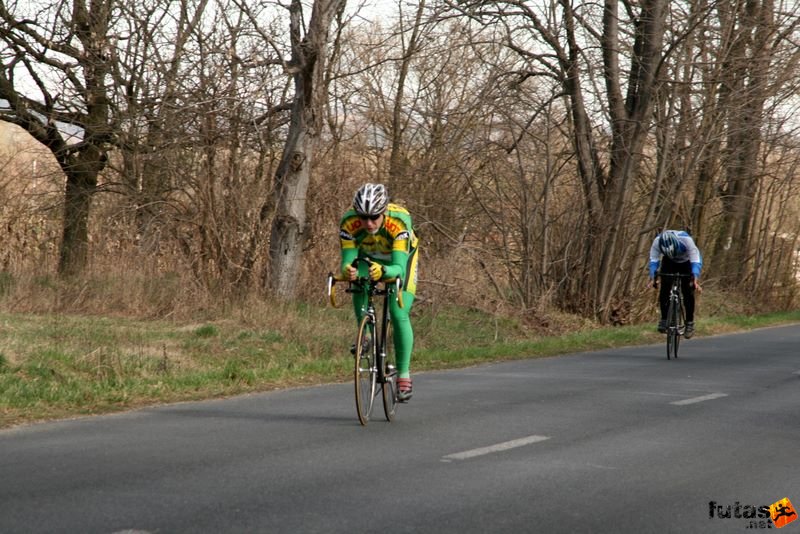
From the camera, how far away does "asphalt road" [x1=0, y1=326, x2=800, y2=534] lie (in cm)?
587

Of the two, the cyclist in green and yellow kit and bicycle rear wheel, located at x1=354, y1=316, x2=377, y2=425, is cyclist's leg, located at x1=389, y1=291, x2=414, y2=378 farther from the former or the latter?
bicycle rear wheel, located at x1=354, y1=316, x2=377, y2=425

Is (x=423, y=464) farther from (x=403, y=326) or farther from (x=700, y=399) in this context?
(x=700, y=399)

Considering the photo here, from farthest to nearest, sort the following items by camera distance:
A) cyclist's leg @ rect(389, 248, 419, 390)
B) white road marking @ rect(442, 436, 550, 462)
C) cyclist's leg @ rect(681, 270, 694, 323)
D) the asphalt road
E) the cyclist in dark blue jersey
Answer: cyclist's leg @ rect(681, 270, 694, 323) → the cyclist in dark blue jersey → cyclist's leg @ rect(389, 248, 419, 390) → white road marking @ rect(442, 436, 550, 462) → the asphalt road

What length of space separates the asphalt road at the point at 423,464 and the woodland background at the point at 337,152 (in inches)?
321

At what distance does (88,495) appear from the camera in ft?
20.4

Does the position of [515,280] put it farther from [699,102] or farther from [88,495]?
[88,495]

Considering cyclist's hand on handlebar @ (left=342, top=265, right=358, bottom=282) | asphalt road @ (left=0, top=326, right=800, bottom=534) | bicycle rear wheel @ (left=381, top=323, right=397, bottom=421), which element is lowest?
asphalt road @ (left=0, top=326, right=800, bottom=534)

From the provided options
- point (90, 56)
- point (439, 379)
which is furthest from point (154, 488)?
point (90, 56)

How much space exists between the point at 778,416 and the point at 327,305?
37.7ft

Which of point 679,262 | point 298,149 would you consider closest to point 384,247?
point 679,262

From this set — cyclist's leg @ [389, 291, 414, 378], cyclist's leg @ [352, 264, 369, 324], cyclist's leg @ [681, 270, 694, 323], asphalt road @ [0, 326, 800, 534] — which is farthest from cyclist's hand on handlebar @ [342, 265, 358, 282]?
cyclist's leg @ [681, 270, 694, 323]

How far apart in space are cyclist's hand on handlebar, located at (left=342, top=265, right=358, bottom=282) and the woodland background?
31.6 ft

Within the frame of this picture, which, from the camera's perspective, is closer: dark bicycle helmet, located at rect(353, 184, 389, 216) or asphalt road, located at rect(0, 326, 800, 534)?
asphalt road, located at rect(0, 326, 800, 534)

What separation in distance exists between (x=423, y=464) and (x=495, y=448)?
2.85ft
